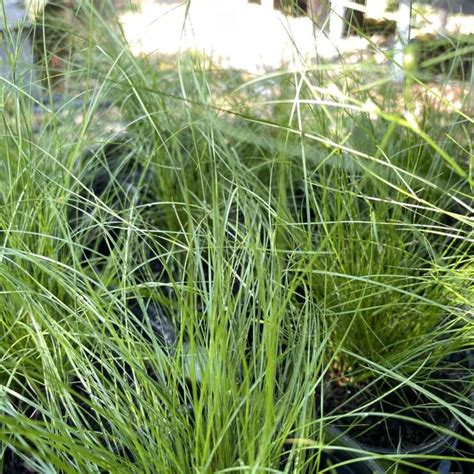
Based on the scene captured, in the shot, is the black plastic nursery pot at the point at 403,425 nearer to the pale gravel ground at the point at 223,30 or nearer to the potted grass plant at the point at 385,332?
the potted grass plant at the point at 385,332

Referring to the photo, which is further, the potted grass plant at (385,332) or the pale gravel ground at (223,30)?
the pale gravel ground at (223,30)

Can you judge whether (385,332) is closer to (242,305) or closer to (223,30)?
(242,305)

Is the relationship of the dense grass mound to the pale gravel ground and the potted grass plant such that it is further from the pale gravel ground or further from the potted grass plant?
the pale gravel ground

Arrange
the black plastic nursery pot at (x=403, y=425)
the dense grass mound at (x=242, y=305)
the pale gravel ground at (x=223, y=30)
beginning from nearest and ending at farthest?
the dense grass mound at (x=242, y=305), the black plastic nursery pot at (x=403, y=425), the pale gravel ground at (x=223, y=30)

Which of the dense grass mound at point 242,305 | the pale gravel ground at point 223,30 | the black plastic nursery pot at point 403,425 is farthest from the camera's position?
the pale gravel ground at point 223,30

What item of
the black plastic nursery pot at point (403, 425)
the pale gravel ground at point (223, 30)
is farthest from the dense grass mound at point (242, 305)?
the pale gravel ground at point (223, 30)

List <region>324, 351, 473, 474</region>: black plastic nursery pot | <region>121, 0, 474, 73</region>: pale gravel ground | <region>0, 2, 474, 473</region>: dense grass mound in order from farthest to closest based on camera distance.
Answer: <region>121, 0, 474, 73</region>: pale gravel ground → <region>324, 351, 473, 474</region>: black plastic nursery pot → <region>0, 2, 474, 473</region>: dense grass mound

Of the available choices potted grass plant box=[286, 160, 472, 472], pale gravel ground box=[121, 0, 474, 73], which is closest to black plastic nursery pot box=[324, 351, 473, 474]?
potted grass plant box=[286, 160, 472, 472]

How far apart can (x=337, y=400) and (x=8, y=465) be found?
39cm

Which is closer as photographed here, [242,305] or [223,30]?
[242,305]

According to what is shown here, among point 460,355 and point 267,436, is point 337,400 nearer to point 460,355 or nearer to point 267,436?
point 460,355

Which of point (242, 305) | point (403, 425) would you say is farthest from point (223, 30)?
point (403, 425)

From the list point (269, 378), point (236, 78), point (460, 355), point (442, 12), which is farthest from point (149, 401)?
point (442, 12)

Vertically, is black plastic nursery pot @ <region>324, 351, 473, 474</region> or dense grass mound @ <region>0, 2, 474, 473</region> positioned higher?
dense grass mound @ <region>0, 2, 474, 473</region>
